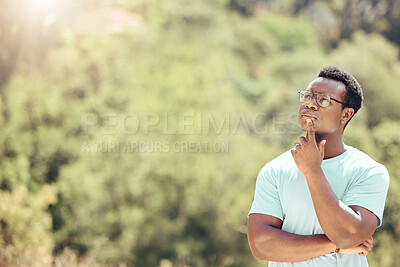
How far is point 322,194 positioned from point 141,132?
17.7 m

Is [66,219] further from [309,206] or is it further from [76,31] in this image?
[309,206]

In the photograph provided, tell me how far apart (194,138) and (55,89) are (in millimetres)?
7255

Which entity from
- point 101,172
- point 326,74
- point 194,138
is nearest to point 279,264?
point 326,74

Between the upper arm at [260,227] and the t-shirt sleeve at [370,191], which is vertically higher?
the t-shirt sleeve at [370,191]

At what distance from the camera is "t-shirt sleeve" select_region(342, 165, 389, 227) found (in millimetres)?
1253

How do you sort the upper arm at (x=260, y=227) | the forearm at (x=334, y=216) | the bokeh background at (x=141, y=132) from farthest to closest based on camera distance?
the bokeh background at (x=141, y=132) < the upper arm at (x=260, y=227) < the forearm at (x=334, y=216)

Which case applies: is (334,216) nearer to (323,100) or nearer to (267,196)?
(267,196)

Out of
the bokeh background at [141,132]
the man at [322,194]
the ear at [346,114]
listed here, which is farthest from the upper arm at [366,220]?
the bokeh background at [141,132]

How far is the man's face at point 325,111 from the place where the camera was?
1.37 meters

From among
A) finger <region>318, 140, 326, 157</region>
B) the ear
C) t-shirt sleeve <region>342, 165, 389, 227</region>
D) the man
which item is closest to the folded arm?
the man

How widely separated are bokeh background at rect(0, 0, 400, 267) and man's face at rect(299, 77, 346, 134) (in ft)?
22.1

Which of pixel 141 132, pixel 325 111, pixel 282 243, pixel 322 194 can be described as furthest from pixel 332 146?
pixel 141 132

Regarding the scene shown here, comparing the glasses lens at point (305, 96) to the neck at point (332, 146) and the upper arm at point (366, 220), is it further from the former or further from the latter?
the upper arm at point (366, 220)

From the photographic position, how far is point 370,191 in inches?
49.9
